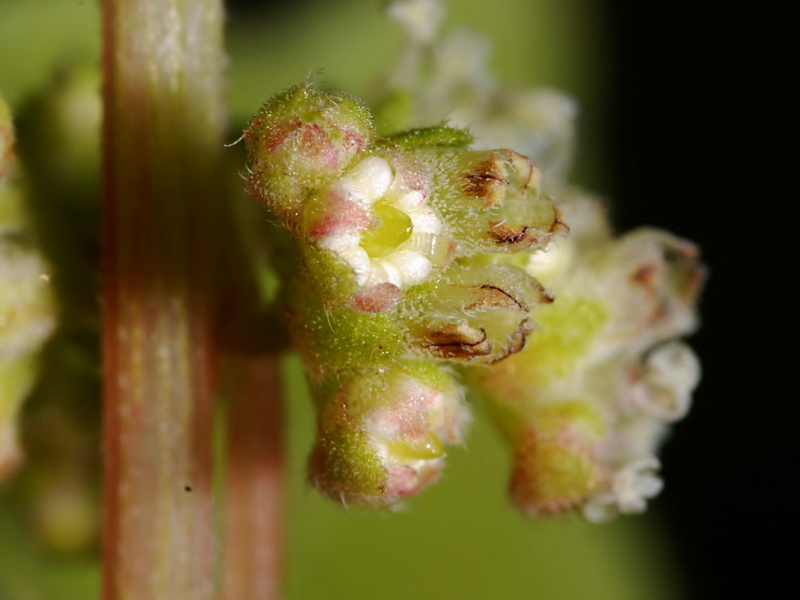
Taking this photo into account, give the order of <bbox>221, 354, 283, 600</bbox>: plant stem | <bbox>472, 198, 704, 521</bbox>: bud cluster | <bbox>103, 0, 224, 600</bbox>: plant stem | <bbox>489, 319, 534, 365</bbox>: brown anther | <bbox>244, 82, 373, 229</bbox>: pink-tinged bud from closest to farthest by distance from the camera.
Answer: <bbox>244, 82, 373, 229</bbox>: pink-tinged bud
<bbox>489, 319, 534, 365</bbox>: brown anther
<bbox>103, 0, 224, 600</bbox>: plant stem
<bbox>472, 198, 704, 521</bbox>: bud cluster
<bbox>221, 354, 283, 600</bbox>: plant stem

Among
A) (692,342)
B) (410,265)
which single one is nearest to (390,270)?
(410,265)

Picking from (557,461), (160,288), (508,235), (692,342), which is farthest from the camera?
(692,342)

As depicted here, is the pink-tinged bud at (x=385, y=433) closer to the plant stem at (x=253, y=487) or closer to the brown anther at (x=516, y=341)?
the brown anther at (x=516, y=341)

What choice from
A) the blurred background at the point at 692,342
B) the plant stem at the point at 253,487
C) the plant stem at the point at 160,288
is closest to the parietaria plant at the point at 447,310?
the plant stem at the point at 160,288

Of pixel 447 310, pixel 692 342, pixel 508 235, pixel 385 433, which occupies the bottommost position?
pixel 385 433

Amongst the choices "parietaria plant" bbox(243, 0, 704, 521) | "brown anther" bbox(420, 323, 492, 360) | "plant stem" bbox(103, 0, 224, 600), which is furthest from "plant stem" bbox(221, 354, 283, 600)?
"brown anther" bbox(420, 323, 492, 360)

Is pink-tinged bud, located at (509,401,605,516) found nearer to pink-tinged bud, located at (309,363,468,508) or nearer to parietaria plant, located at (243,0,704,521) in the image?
parietaria plant, located at (243,0,704,521)

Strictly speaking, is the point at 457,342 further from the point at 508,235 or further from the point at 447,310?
the point at 508,235
